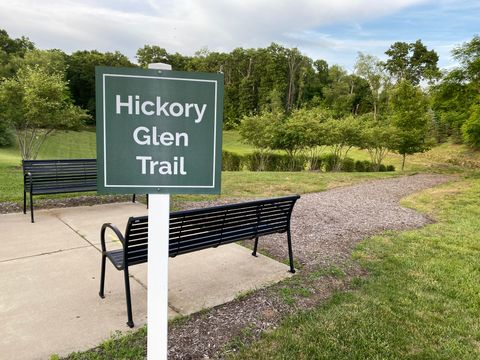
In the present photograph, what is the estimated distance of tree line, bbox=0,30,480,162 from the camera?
1224 centimetres

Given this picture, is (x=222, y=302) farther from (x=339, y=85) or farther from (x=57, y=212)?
(x=339, y=85)

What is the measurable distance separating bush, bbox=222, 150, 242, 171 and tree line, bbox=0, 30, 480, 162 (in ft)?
6.10

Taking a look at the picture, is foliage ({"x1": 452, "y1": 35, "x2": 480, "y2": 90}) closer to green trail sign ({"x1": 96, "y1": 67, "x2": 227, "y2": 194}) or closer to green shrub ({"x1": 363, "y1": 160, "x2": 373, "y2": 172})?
green shrub ({"x1": 363, "y1": 160, "x2": 373, "y2": 172})

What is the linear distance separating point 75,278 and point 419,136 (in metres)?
18.4

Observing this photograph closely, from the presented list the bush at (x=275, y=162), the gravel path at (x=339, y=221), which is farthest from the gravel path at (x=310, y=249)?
the bush at (x=275, y=162)

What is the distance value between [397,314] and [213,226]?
185 cm

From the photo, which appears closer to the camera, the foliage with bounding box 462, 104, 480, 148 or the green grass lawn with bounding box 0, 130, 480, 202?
the green grass lawn with bounding box 0, 130, 480, 202

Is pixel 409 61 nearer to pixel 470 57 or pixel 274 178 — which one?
pixel 470 57

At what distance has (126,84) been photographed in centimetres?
152

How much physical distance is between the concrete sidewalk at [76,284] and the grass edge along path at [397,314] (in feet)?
2.56

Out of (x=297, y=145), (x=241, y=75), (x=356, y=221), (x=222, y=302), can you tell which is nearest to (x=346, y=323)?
(x=222, y=302)

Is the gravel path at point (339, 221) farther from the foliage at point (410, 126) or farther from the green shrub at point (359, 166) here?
the green shrub at point (359, 166)

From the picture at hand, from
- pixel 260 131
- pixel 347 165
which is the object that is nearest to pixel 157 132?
pixel 260 131

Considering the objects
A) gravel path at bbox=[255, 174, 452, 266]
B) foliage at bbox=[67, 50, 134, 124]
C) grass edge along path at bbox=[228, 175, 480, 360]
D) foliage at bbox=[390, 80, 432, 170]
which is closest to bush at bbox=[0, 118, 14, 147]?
foliage at bbox=[67, 50, 134, 124]
